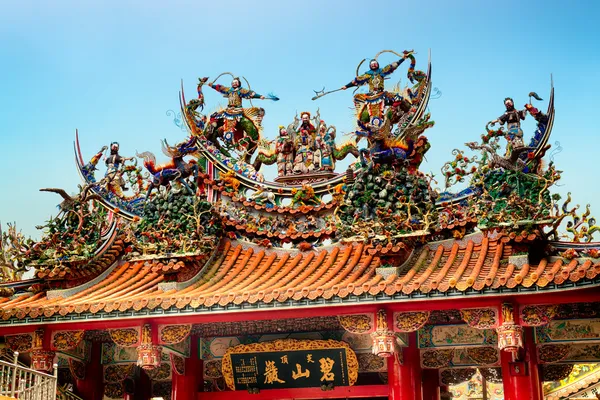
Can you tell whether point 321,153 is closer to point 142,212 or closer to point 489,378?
point 142,212

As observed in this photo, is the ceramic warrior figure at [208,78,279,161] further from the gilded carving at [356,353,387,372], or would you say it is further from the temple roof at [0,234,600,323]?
the gilded carving at [356,353,387,372]

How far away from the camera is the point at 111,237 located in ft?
48.8

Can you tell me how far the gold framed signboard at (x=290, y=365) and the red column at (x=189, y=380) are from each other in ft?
1.54

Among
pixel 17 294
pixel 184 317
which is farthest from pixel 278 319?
pixel 17 294

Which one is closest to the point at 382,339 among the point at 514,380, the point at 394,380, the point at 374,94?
the point at 394,380

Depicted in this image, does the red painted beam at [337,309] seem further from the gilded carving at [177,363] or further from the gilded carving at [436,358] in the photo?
the gilded carving at [436,358]

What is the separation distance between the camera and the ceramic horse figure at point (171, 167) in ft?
47.7

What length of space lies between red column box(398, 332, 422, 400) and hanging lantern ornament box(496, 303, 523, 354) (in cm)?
162

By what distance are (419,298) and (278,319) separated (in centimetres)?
225

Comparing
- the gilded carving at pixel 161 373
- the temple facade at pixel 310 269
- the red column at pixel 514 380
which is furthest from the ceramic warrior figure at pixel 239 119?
the red column at pixel 514 380

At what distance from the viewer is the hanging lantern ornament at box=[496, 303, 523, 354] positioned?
11.4 metres

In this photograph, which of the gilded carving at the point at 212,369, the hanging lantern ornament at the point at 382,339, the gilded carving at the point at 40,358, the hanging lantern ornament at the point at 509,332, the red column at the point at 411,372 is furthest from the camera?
the gilded carving at the point at 212,369

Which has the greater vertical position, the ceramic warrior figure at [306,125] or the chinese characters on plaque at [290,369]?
the ceramic warrior figure at [306,125]

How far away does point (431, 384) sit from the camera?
13.3 meters
